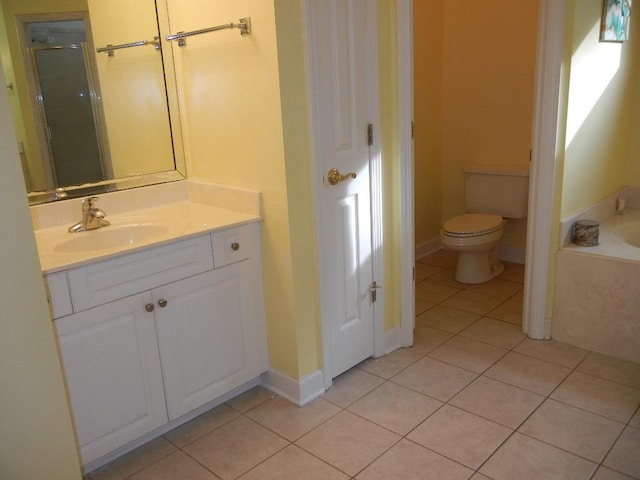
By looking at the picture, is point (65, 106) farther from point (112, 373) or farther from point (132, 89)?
point (112, 373)

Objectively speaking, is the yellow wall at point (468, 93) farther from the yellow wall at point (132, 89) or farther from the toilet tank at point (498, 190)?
the yellow wall at point (132, 89)

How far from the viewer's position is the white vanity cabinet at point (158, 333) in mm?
1836

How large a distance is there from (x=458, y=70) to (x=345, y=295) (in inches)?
92.3

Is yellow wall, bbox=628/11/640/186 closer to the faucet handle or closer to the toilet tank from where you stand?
the toilet tank

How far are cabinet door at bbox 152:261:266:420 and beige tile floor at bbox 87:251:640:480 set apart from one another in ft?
0.53

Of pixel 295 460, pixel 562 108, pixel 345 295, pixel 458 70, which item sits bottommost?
pixel 295 460

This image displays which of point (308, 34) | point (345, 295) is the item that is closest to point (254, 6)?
point (308, 34)

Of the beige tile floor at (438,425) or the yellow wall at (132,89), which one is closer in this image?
the beige tile floor at (438,425)

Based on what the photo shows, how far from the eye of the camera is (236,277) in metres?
2.27

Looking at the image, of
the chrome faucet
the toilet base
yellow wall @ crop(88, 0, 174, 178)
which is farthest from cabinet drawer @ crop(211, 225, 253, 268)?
the toilet base

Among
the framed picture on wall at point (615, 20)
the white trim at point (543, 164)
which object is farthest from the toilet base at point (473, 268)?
the framed picture on wall at point (615, 20)

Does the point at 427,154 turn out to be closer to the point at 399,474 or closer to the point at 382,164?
the point at 382,164

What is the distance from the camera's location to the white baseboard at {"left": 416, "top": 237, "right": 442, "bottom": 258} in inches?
168

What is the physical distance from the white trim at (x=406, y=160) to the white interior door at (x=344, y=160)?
0.56ft
